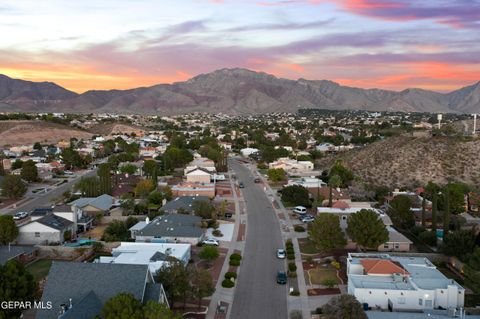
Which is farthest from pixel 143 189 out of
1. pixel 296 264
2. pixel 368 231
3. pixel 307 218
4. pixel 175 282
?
pixel 175 282

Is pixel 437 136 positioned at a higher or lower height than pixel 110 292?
higher

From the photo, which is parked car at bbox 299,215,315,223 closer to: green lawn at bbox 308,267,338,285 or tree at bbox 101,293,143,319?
green lawn at bbox 308,267,338,285

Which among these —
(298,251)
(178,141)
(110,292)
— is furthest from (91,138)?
(110,292)

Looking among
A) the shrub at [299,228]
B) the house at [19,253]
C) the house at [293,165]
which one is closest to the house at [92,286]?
the house at [19,253]

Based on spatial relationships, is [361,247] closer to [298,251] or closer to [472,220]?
[298,251]

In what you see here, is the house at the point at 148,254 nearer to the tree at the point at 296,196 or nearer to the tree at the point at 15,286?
the tree at the point at 15,286

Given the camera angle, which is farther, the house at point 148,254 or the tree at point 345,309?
the house at point 148,254
